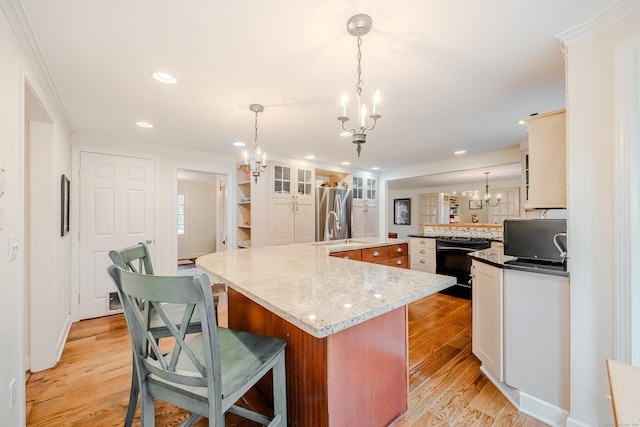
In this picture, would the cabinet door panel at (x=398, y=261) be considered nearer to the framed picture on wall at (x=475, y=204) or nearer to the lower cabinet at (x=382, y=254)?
the lower cabinet at (x=382, y=254)

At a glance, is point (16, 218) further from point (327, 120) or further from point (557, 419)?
point (557, 419)

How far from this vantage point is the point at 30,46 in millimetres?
→ 1513

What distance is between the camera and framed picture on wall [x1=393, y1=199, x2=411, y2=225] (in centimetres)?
940

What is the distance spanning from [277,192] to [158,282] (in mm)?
3557

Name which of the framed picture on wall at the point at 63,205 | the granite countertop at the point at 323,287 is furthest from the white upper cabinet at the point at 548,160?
the framed picture on wall at the point at 63,205

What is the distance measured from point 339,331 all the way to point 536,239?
66.1 inches

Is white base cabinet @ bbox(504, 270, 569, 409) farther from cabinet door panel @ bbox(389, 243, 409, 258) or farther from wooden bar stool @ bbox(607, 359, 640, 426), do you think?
cabinet door panel @ bbox(389, 243, 409, 258)

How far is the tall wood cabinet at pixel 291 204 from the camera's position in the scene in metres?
4.31

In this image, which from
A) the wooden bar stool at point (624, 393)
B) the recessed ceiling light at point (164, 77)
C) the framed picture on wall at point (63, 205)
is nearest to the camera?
the wooden bar stool at point (624, 393)

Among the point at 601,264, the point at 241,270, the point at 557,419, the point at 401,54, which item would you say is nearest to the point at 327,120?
the point at 401,54

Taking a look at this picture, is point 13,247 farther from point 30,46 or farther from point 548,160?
point 548,160

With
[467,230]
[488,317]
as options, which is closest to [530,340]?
[488,317]

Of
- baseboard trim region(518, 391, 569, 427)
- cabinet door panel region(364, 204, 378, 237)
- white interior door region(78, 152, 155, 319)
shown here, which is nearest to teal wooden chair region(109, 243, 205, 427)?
baseboard trim region(518, 391, 569, 427)

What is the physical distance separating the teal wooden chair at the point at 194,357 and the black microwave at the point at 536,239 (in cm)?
176
